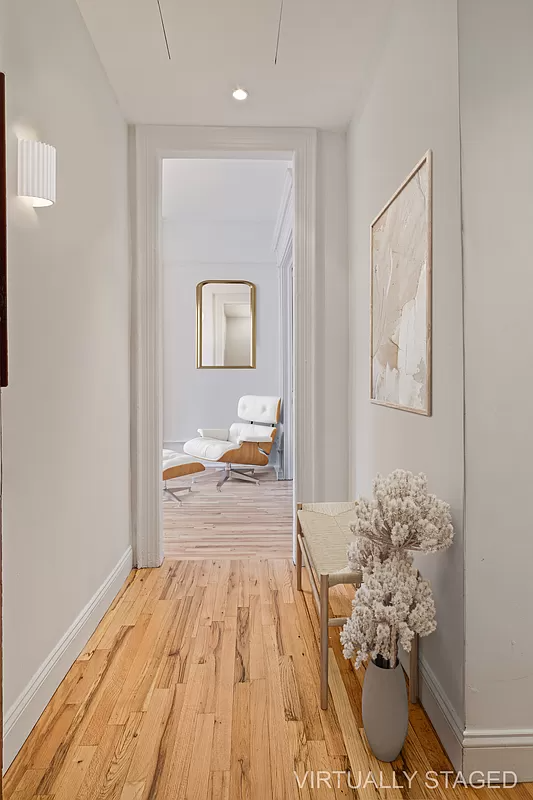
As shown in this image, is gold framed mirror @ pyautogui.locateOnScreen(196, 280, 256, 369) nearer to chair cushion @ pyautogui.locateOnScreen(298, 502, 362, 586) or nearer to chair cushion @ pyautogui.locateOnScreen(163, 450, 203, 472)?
chair cushion @ pyautogui.locateOnScreen(163, 450, 203, 472)

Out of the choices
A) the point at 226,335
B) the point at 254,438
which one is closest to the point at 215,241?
the point at 226,335

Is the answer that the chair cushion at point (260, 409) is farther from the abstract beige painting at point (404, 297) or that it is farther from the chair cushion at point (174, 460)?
the abstract beige painting at point (404, 297)

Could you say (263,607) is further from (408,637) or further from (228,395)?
(228,395)

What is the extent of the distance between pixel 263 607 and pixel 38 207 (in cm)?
206

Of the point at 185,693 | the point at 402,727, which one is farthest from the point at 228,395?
the point at 402,727

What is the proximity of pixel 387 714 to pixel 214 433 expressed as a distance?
4.69 metres

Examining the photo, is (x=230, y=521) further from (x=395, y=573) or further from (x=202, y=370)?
(x=395, y=573)

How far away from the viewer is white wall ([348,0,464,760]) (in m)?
1.61

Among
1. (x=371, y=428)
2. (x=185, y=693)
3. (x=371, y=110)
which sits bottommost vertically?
(x=185, y=693)

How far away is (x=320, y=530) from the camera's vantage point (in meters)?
2.50

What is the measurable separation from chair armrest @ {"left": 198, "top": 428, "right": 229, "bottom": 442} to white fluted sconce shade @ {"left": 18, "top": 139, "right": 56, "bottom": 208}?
4.43m

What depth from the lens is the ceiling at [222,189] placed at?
4629 millimetres

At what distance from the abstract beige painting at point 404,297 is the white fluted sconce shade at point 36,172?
1243 millimetres

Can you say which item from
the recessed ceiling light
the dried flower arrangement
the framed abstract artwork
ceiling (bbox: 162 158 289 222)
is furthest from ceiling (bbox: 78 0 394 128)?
the dried flower arrangement
